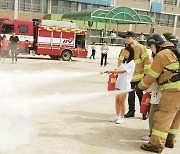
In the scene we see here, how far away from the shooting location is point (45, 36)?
73.4 ft

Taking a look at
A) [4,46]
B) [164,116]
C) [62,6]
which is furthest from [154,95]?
[62,6]

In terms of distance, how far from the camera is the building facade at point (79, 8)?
38.5 meters

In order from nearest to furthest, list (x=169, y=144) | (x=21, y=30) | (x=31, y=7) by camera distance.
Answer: (x=169, y=144) < (x=21, y=30) < (x=31, y=7)

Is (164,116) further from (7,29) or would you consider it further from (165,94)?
(7,29)

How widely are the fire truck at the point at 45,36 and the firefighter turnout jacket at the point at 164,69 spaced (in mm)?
17747

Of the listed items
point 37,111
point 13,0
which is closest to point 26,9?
point 13,0

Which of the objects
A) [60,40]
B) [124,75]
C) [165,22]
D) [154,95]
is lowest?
[154,95]

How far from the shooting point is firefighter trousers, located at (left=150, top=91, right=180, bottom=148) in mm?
5078

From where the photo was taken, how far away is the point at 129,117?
7.24 m

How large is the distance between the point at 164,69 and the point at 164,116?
0.72m

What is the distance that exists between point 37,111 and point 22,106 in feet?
1.08

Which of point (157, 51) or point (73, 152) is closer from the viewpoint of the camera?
point (73, 152)

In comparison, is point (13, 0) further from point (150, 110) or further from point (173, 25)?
point (150, 110)

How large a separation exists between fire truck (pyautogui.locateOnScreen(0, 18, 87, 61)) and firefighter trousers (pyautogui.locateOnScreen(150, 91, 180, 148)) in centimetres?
1786
